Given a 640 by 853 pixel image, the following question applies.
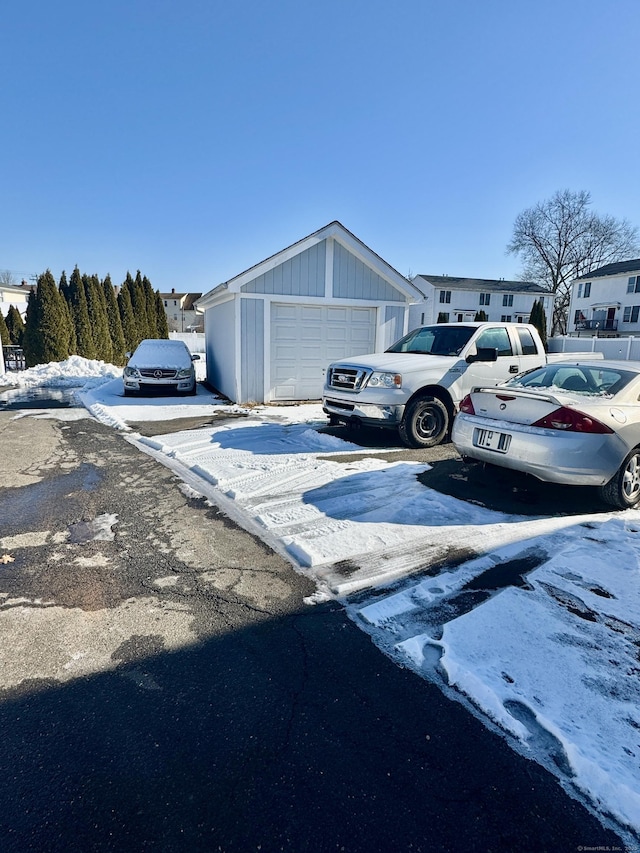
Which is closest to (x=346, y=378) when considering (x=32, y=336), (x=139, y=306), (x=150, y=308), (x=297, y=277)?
(x=297, y=277)

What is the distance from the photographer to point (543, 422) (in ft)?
14.6

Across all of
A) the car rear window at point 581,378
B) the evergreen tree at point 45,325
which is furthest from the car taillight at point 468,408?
the evergreen tree at point 45,325

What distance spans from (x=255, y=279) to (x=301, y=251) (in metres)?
1.35

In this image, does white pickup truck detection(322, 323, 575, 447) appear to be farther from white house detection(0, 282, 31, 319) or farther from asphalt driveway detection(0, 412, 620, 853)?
white house detection(0, 282, 31, 319)

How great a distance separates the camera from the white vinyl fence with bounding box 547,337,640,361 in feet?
74.9

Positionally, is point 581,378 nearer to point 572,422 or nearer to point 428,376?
point 572,422

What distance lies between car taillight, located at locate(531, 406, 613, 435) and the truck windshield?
10.5 feet

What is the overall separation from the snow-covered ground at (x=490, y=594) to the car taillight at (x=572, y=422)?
847mm

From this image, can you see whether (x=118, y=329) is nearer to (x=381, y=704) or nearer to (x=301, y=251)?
(x=301, y=251)

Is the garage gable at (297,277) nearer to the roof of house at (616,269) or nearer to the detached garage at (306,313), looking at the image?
the detached garage at (306,313)

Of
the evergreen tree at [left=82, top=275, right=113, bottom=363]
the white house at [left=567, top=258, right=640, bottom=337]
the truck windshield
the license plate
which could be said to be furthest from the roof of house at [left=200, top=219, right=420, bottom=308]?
the white house at [left=567, top=258, right=640, bottom=337]

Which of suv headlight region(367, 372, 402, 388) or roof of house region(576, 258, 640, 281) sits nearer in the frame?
suv headlight region(367, 372, 402, 388)

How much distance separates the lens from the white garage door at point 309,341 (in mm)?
11430

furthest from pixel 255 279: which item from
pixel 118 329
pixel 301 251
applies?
pixel 118 329
